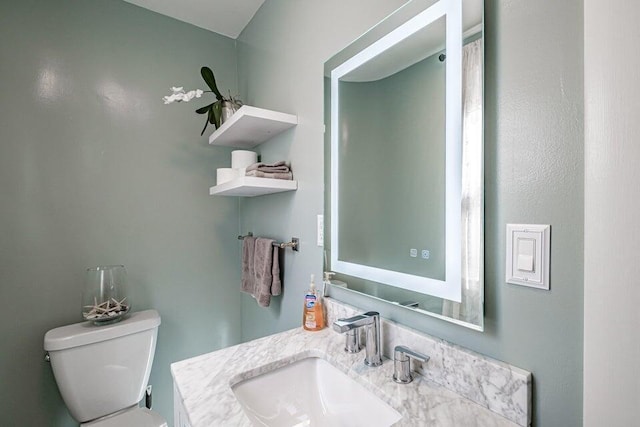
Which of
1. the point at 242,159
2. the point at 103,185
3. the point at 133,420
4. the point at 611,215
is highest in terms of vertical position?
the point at 242,159

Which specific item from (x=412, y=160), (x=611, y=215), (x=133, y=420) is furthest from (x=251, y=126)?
(x=133, y=420)

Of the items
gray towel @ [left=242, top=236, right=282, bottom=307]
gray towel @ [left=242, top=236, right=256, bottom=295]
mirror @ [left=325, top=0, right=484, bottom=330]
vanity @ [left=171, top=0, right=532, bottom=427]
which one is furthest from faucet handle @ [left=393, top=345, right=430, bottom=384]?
gray towel @ [left=242, top=236, right=256, bottom=295]

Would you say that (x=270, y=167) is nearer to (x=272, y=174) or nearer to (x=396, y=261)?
(x=272, y=174)

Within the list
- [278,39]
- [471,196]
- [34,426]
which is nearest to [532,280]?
[471,196]

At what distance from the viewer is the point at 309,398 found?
2.93ft

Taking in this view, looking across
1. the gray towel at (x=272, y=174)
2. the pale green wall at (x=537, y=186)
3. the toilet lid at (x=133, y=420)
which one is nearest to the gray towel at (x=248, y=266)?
the gray towel at (x=272, y=174)

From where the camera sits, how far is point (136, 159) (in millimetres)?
1619

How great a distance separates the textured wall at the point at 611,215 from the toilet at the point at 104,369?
5.21 ft

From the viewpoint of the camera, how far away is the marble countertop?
2.03ft

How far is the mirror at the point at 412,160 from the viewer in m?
0.67

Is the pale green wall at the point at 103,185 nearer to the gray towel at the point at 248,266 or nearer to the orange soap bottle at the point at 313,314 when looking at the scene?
the gray towel at the point at 248,266

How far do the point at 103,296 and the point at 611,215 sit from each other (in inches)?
72.1

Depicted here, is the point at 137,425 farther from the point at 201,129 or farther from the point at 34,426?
the point at 201,129

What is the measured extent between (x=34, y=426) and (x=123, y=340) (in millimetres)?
549
